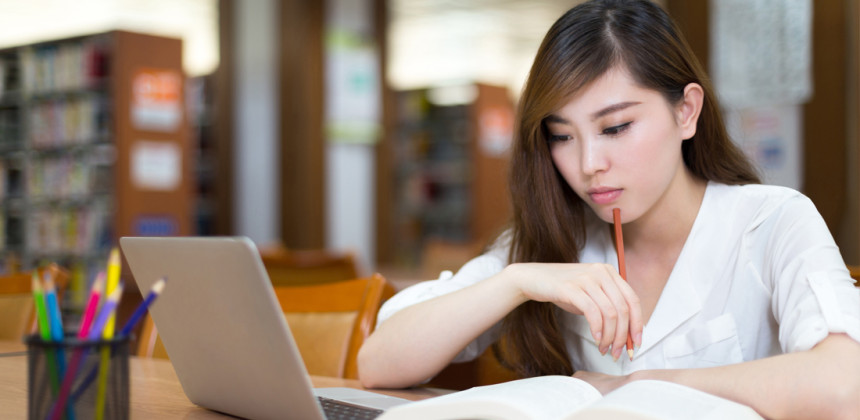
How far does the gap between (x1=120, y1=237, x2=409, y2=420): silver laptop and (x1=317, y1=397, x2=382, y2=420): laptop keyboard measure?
2cm

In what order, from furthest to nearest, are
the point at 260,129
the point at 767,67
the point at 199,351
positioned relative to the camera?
the point at 260,129 → the point at 767,67 → the point at 199,351

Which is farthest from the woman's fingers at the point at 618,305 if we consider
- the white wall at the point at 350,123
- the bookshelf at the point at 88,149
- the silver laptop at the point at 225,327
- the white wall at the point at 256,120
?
the white wall at the point at 256,120

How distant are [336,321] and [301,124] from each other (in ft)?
17.1

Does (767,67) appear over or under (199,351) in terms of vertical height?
over

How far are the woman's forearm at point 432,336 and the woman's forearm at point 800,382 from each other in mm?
336

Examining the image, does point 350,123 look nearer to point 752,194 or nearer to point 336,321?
point 336,321

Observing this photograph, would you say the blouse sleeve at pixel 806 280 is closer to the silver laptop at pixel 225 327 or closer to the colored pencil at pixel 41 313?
the silver laptop at pixel 225 327

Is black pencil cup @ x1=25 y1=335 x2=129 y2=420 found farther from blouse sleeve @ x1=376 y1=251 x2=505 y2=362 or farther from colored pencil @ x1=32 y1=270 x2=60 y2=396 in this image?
blouse sleeve @ x1=376 y1=251 x2=505 y2=362

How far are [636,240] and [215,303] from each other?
856mm

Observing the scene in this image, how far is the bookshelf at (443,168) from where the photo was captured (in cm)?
760

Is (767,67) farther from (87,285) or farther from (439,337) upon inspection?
(87,285)

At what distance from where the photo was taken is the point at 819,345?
3.43ft

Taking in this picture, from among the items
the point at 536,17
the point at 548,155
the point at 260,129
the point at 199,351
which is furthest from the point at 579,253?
the point at 536,17

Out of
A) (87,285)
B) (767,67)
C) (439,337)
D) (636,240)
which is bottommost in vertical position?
(87,285)
